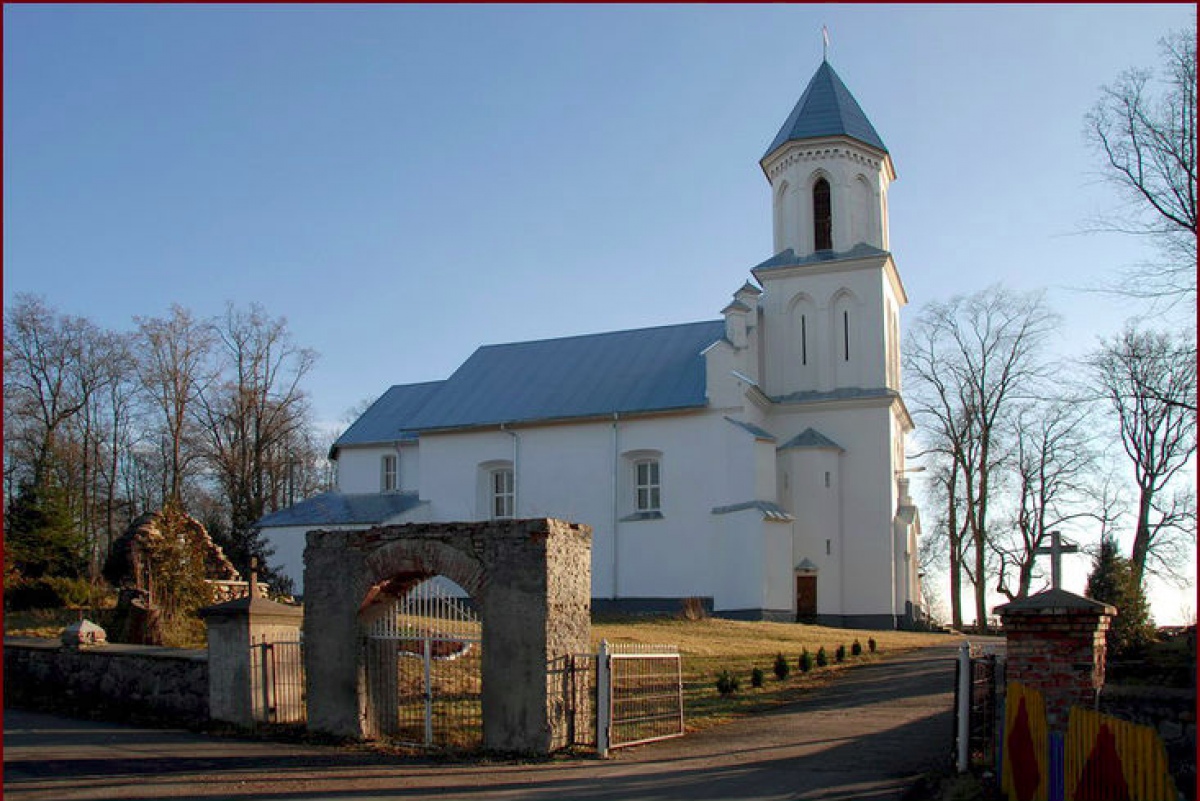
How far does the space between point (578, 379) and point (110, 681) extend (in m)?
25.3

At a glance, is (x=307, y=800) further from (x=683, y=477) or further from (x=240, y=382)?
(x=240, y=382)

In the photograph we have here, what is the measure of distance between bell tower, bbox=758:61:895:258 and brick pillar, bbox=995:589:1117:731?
1268 inches

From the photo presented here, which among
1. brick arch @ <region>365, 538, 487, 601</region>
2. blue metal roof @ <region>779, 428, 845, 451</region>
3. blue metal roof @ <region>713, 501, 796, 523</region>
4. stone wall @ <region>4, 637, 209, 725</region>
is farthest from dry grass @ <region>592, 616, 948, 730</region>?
stone wall @ <region>4, 637, 209, 725</region>

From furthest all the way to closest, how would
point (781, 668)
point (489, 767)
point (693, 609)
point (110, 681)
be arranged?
1. point (693, 609)
2. point (781, 668)
3. point (110, 681)
4. point (489, 767)

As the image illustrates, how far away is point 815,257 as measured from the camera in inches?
1593

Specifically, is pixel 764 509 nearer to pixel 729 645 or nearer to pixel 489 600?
pixel 729 645

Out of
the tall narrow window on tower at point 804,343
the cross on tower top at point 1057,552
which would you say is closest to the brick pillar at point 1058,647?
the cross on tower top at point 1057,552

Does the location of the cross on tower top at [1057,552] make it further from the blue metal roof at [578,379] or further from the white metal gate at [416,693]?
the blue metal roof at [578,379]

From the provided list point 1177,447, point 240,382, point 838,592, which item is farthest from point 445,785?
point 240,382

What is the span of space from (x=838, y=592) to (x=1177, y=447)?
1257 cm

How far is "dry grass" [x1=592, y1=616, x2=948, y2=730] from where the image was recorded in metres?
18.1

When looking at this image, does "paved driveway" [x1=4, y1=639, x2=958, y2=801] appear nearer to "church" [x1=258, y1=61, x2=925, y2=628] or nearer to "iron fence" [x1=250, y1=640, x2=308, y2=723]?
"iron fence" [x1=250, y1=640, x2=308, y2=723]

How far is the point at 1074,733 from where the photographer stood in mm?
7523

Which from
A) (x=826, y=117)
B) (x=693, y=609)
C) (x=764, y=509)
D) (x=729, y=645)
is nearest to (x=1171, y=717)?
(x=729, y=645)
